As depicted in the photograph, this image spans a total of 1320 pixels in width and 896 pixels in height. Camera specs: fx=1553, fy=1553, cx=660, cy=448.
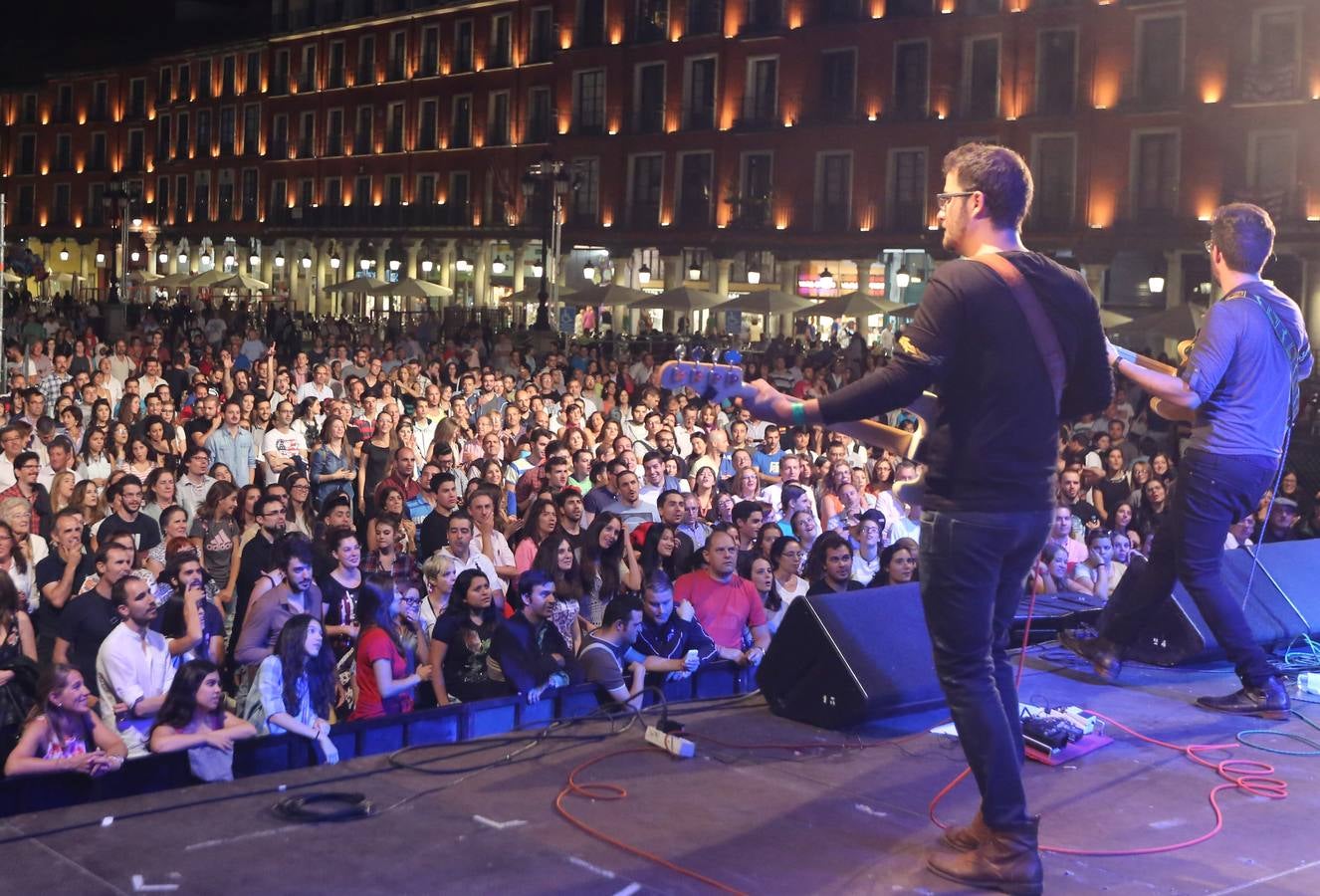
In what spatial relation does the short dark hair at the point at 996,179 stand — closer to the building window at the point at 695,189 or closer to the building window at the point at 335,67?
the building window at the point at 695,189

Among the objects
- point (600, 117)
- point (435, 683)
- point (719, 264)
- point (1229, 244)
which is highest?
point (600, 117)

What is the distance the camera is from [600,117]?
4375cm

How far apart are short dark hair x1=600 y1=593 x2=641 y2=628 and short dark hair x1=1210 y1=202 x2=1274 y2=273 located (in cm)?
264

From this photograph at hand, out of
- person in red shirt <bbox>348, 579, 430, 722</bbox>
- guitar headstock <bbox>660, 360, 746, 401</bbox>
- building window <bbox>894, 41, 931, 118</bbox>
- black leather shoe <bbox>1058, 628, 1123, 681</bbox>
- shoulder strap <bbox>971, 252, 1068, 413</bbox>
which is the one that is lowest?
person in red shirt <bbox>348, 579, 430, 722</bbox>

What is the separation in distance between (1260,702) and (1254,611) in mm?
956

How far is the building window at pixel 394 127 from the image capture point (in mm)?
52625

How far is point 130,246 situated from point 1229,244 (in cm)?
6557

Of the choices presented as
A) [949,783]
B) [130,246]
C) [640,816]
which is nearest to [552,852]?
[640,816]

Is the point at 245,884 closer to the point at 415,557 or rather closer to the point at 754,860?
the point at 754,860

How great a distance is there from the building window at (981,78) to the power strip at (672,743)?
31338mm

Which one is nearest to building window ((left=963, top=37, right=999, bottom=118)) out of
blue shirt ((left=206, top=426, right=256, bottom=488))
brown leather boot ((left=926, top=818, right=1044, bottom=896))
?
blue shirt ((left=206, top=426, right=256, bottom=488))

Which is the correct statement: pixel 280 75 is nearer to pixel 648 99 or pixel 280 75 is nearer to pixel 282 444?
pixel 648 99

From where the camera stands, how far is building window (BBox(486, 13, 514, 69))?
47.8 metres

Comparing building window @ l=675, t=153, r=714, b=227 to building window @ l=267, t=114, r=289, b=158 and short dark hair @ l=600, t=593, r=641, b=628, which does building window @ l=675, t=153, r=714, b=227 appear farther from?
short dark hair @ l=600, t=593, r=641, b=628
